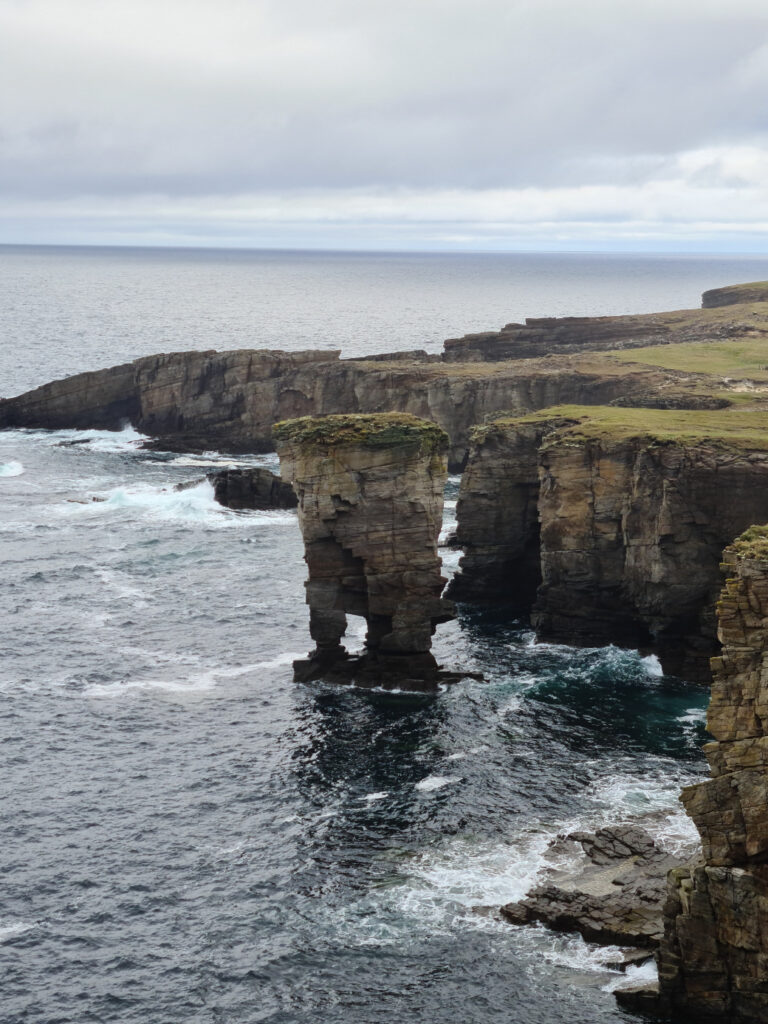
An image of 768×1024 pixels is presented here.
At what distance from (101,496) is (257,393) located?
108 feet

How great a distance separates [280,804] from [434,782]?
26.8ft

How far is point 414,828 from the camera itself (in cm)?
5828

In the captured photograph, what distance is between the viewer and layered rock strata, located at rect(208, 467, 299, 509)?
401 ft

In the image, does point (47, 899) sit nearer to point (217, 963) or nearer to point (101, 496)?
point (217, 963)

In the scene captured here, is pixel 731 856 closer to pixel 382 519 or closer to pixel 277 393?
pixel 382 519

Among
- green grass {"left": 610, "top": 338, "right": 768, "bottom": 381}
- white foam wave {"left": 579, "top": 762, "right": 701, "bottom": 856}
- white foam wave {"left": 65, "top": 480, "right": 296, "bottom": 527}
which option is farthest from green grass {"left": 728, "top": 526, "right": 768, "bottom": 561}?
green grass {"left": 610, "top": 338, "right": 768, "bottom": 381}

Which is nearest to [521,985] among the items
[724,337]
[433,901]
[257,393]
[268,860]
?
[433,901]

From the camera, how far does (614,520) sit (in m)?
84.1

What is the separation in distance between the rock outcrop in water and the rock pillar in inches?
1381

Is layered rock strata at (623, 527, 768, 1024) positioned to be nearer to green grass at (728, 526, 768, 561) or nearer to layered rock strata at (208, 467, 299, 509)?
green grass at (728, 526, 768, 561)

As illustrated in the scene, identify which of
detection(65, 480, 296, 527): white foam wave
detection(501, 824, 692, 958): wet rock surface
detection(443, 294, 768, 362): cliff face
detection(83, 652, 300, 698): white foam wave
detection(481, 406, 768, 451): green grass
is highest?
detection(443, 294, 768, 362): cliff face

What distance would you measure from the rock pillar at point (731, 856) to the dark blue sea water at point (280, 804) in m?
3.65

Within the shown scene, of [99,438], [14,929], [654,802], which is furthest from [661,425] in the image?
[99,438]

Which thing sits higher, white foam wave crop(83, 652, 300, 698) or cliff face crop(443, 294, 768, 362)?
cliff face crop(443, 294, 768, 362)
